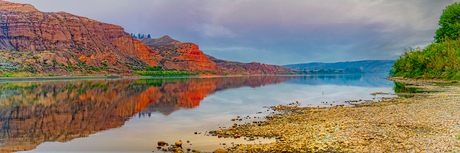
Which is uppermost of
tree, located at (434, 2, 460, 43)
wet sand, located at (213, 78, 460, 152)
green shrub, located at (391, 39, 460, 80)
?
tree, located at (434, 2, 460, 43)

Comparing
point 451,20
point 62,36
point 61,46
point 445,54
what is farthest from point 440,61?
point 62,36

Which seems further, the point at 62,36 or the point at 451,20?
the point at 62,36

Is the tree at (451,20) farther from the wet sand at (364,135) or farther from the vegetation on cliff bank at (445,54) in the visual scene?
the wet sand at (364,135)

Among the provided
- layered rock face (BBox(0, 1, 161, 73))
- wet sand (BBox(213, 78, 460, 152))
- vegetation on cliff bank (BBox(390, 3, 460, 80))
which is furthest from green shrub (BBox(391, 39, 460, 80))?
layered rock face (BBox(0, 1, 161, 73))

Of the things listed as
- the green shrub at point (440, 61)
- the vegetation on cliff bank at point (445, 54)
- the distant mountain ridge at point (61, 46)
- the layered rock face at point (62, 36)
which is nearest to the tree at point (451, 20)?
the vegetation on cliff bank at point (445, 54)

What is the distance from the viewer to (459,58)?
3709 cm

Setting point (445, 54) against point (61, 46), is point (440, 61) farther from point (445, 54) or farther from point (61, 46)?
point (61, 46)

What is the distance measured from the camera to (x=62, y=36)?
424 ft

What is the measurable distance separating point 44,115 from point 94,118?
14.4 feet

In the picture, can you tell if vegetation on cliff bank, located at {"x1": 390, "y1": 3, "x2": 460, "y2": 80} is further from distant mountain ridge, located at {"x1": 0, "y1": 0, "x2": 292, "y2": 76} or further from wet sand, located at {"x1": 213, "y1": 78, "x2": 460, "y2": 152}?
distant mountain ridge, located at {"x1": 0, "y1": 0, "x2": 292, "y2": 76}

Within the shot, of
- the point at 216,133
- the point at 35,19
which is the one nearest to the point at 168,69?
the point at 35,19

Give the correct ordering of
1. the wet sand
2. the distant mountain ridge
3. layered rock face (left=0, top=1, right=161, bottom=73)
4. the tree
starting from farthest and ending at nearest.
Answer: layered rock face (left=0, top=1, right=161, bottom=73) < the distant mountain ridge < the tree < the wet sand

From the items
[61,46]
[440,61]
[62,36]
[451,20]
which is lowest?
[440,61]

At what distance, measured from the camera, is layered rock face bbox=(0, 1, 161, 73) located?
119 meters
